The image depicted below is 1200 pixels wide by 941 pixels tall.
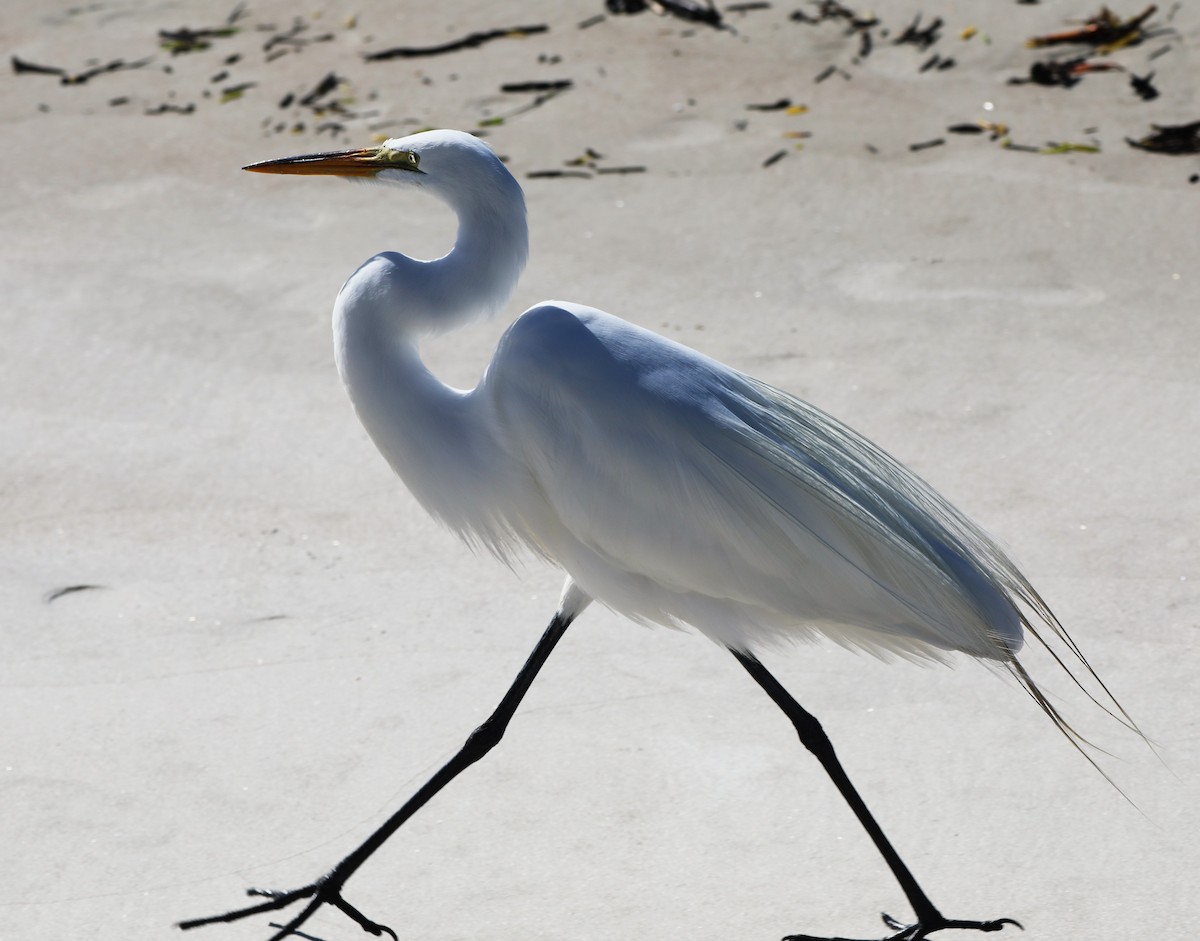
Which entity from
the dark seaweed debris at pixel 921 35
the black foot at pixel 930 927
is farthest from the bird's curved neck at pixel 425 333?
the dark seaweed debris at pixel 921 35

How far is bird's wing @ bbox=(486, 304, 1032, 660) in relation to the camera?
6.70 ft

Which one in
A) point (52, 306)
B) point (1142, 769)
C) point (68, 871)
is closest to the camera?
point (68, 871)

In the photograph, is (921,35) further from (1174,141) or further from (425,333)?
(425,333)

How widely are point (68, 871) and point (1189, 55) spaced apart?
14.7 ft

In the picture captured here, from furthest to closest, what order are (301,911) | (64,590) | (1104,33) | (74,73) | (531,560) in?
(74,73) → (1104,33) → (531,560) → (64,590) → (301,911)

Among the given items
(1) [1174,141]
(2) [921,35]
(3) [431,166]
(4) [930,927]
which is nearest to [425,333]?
(3) [431,166]

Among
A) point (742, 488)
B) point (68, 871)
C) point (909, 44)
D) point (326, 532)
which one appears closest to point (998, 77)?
point (909, 44)

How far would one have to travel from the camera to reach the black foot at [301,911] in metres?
2.10

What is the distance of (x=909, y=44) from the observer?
17.7 ft

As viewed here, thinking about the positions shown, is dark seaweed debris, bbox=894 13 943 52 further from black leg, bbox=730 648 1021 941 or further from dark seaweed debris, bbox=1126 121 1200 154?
black leg, bbox=730 648 1021 941

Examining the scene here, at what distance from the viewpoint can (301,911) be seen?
217 cm

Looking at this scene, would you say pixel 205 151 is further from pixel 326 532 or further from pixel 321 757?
pixel 321 757

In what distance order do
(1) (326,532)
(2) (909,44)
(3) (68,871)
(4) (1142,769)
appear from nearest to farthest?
(3) (68,871), (4) (1142,769), (1) (326,532), (2) (909,44)

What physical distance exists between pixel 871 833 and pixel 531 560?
1.37m
